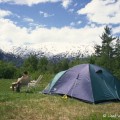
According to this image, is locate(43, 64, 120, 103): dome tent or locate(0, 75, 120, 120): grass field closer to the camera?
locate(0, 75, 120, 120): grass field

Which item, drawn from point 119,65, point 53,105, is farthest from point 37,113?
point 119,65

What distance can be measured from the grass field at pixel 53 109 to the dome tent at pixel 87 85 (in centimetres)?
74

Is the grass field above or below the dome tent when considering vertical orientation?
below

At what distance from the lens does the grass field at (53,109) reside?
12992mm

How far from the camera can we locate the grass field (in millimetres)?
12992

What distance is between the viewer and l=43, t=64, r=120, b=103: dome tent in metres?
17.5

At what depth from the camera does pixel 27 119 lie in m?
12.6

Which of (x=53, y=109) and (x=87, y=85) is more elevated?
(x=87, y=85)

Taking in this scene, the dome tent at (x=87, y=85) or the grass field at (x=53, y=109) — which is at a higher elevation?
the dome tent at (x=87, y=85)

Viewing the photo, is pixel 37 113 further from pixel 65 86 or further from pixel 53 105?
pixel 65 86

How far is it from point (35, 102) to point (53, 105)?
41.9 inches

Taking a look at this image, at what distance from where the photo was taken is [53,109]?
14.5 m

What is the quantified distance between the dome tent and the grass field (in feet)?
2.42

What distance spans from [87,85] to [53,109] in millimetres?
4070
